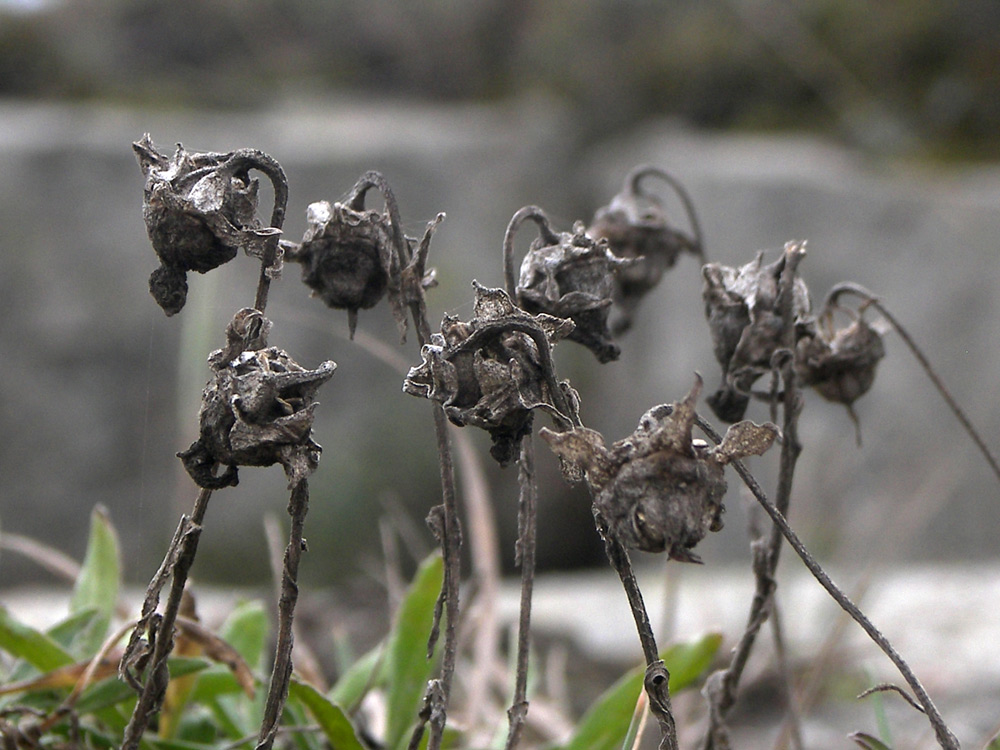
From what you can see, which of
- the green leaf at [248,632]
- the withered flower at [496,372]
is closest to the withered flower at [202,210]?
the withered flower at [496,372]

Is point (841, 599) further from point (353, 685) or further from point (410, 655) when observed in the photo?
point (353, 685)

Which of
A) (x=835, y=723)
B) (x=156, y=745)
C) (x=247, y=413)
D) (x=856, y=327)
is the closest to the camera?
(x=247, y=413)

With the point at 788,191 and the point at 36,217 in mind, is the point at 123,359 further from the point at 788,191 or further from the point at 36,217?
the point at 788,191

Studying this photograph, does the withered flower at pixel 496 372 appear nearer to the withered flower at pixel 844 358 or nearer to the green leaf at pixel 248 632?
the withered flower at pixel 844 358

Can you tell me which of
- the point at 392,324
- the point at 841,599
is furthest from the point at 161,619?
the point at 392,324

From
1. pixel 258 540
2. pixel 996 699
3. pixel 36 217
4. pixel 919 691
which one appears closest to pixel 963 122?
pixel 996 699

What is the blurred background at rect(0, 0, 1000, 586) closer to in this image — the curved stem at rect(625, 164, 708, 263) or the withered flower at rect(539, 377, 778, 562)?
the curved stem at rect(625, 164, 708, 263)

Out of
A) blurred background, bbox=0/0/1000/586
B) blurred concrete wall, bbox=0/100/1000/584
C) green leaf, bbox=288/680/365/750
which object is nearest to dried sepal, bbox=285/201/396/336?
green leaf, bbox=288/680/365/750
